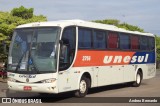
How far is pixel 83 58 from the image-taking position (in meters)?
16.2

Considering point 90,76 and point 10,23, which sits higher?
point 10,23

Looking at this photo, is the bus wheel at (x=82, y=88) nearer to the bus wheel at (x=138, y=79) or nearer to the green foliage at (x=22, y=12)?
the bus wheel at (x=138, y=79)

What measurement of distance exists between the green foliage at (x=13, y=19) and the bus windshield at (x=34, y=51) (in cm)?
1057

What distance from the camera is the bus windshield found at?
14.3 m

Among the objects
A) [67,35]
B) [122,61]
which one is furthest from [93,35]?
[122,61]

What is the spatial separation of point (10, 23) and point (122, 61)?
513 inches

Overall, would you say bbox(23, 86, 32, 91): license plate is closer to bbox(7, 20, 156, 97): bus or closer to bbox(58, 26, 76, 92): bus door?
bbox(7, 20, 156, 97): bus

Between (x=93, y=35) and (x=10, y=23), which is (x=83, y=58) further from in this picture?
(x=10, y=23)

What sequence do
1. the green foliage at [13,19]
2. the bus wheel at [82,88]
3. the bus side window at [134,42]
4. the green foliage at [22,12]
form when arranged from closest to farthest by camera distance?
the bus wheel at [82,88], the bus side window at [134,42], the green foliage at [13,19], the green foliage at [22,12]

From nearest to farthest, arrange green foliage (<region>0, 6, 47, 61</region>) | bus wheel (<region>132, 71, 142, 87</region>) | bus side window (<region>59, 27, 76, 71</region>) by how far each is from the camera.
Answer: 1. bus side window (<region>59, 27, 76, 71</region>)
2. bus wheel (<region>132, 71, 142, 87</region>)
3. green foliage (<region>0, 6, 47, 61</region>)

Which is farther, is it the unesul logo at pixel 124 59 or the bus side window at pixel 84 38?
the unesul logo at pixel 124 59

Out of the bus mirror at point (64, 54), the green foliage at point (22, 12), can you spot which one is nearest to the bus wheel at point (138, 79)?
the bus mirror at point (64, 54)

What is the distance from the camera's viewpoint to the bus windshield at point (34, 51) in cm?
1426

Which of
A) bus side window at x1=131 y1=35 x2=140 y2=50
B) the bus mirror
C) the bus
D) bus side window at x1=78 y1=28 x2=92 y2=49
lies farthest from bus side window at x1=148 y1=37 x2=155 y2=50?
the bus mirror
